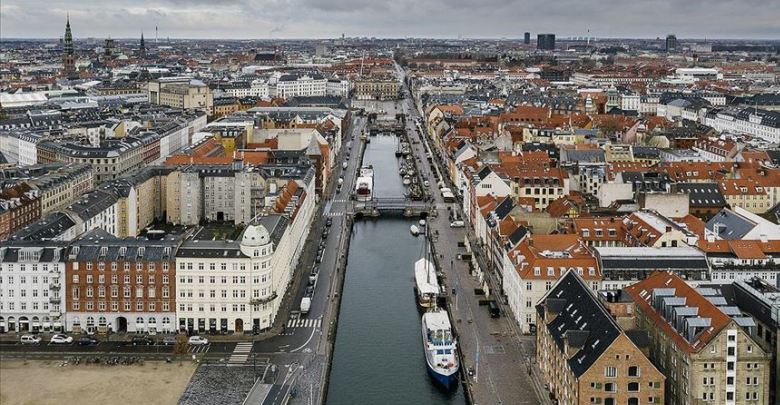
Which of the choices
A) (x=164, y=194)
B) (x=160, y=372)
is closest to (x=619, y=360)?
(x=160, y=372)

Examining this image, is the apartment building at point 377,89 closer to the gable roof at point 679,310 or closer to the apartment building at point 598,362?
the gable roof at point 679,310

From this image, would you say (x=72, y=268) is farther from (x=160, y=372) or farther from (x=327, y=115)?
(x=327, y=115)

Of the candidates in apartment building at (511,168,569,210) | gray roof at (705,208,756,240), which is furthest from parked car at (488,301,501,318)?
apartment building at (511,168,569,210)

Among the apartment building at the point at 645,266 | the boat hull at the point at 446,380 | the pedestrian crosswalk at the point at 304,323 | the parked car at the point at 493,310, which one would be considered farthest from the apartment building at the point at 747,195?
the boat hull at the point at 446,380

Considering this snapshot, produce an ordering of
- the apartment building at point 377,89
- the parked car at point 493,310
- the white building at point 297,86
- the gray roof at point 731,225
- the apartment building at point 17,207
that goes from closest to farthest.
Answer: the parked car at point 493,310
the gray roof at point 731,225
the apartment building at point 17,207
the white building at point 297,86
the apartment building at point 377,89

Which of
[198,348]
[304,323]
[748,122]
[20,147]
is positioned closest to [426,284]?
[304,323]

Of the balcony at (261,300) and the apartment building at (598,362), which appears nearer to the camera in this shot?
the apartment building at (598,362)

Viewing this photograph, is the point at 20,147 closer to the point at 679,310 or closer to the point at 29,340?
the point at 29,340
